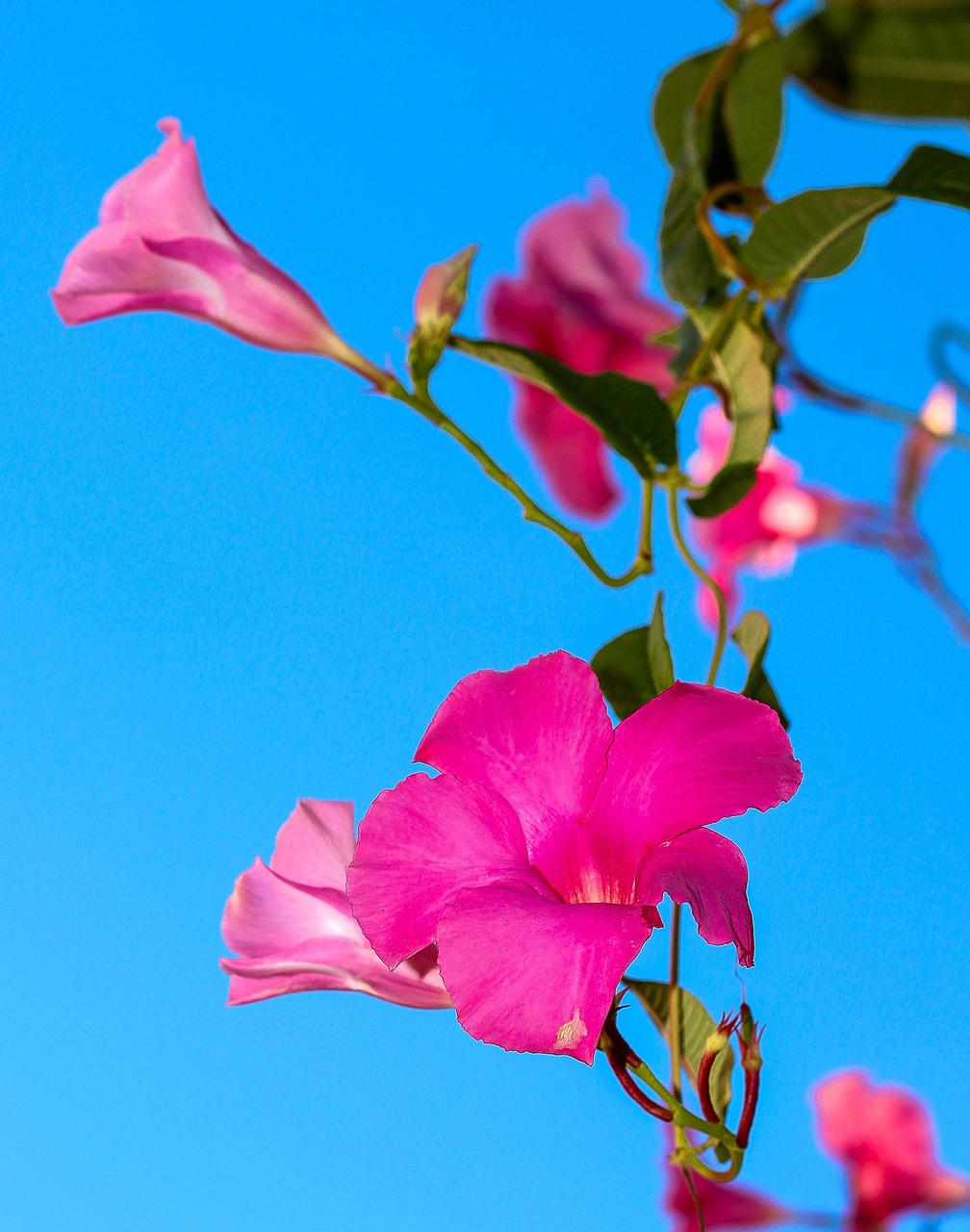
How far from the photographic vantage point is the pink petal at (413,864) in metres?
0.29

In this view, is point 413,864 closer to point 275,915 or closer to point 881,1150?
point 275,915

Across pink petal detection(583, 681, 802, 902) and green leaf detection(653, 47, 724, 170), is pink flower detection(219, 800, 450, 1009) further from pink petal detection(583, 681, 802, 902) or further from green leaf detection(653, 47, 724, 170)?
green leaf detection(653, 47, 724, 170)

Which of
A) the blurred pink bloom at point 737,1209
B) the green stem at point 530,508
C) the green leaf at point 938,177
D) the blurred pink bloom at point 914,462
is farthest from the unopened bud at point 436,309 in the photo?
the blurred pink bloom at point 737,1209

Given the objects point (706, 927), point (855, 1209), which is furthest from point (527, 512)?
point (855, 1209)

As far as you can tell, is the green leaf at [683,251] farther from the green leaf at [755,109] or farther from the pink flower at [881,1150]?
the pink flower at [881,1150]

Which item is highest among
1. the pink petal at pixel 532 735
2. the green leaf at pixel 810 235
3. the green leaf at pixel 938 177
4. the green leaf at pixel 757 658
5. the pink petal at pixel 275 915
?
the green leaf at pixel 810 235

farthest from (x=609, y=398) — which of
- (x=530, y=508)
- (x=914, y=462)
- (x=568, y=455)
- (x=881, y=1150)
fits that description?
(x=881, y=1150)

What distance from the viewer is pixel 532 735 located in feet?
0.97

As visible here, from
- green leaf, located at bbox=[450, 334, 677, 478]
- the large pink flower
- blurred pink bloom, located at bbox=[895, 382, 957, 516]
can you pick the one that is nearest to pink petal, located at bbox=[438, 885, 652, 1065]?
the large pink flower

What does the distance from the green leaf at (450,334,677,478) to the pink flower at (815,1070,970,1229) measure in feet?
1.71

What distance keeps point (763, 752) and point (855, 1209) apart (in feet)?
1.88

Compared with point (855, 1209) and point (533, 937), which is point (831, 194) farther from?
point (855, 1209)

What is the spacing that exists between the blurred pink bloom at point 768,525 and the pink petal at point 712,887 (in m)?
0.53

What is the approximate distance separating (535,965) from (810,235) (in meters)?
0.33
